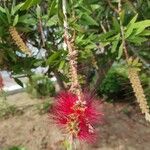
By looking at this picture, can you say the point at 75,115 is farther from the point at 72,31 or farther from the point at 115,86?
the point at 115,86

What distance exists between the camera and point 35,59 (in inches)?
69.1

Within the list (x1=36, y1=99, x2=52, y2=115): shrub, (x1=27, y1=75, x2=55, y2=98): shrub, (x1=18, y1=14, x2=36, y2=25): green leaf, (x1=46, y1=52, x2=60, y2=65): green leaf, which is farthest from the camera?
(x1=27, y1=75, x2=55, y2=98): shrub

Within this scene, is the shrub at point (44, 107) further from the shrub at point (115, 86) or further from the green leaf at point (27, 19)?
the green leaf at point (27, 19)

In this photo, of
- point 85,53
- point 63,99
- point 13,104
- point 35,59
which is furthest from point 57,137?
point 63,99

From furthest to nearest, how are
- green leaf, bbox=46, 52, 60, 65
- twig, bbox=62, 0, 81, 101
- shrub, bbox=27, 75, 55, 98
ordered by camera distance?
shrub, bbox=27, 75, 55, 98 < green leaf, bbox=46, 52, 60, 65 < twig, bbox=62, 0, 81, 101

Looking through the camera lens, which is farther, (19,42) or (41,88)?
(41,88)

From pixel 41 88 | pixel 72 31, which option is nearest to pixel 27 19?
pixel 72 31

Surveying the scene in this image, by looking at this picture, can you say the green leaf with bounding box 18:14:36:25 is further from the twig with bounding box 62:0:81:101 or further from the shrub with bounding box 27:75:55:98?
the shrub with bounding box 27:75:55:98

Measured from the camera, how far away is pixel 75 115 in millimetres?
1012

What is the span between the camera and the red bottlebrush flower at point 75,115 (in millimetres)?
1007

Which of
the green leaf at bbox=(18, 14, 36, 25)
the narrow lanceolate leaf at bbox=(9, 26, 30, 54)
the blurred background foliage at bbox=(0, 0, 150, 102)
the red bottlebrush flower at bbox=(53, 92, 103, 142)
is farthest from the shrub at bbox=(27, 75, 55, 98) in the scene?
the red bottlebrush flower at bbox=(53, 92, 103, 142)

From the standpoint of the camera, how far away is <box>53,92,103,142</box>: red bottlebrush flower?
3.30 ft

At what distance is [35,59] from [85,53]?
0.34m

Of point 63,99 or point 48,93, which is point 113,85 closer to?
point 48,93
